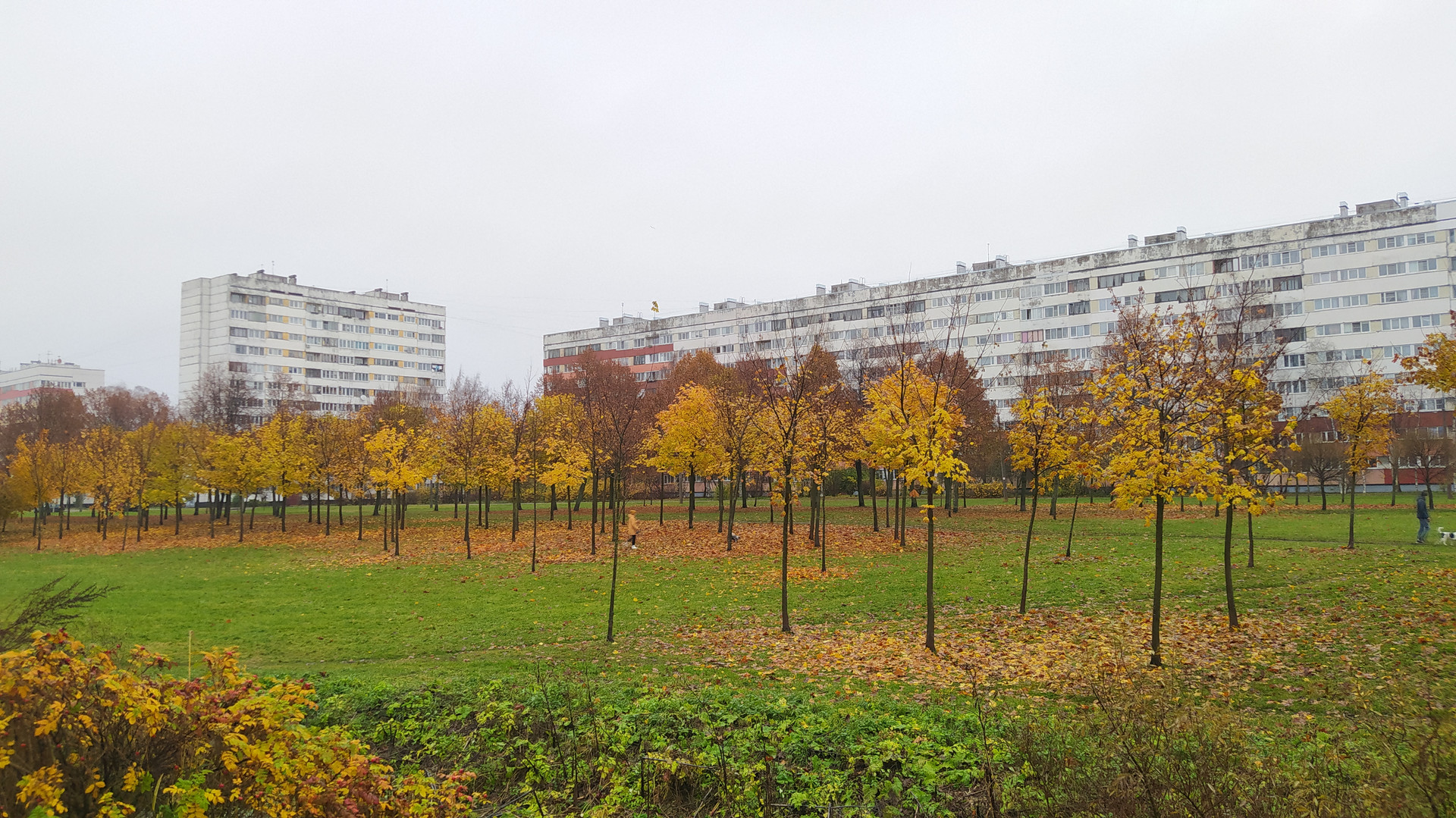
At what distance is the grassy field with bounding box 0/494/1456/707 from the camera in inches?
458

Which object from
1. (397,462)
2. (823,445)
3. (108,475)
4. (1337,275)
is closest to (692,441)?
(823,445)

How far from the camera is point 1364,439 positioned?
71.8 ft

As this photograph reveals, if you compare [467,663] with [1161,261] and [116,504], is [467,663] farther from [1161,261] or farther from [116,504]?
[1161,261]

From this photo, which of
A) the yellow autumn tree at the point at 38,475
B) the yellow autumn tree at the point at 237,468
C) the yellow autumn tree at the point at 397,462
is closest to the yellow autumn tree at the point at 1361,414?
the yellow autumn tree at the point at 397,462

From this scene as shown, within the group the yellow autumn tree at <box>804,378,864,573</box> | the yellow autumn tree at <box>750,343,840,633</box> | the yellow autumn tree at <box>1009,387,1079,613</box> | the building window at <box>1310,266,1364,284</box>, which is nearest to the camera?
the yellow autumn tree at <box>750,343,840,633</box>

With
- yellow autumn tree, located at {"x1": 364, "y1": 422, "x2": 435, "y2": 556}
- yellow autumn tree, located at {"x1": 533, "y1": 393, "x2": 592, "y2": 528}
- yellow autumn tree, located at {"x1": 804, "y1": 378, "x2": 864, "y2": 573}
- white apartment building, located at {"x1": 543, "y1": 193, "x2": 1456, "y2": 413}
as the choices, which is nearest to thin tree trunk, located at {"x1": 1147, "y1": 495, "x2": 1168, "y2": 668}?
yellow autumn tree, located at {"x1": 804, "y1": 378, "x2": 864, "y2": 573}

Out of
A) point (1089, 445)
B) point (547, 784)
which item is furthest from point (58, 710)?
point (1089, 445)

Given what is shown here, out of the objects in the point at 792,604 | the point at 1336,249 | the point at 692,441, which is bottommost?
the point at 792,604

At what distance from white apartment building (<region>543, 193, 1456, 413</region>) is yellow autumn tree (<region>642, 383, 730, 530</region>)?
10.0 metres

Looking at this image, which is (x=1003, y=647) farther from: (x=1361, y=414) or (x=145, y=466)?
(x=145, y=466)

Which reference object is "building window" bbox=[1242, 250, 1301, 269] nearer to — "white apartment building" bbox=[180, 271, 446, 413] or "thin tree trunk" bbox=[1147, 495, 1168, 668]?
"thin tree trunk" bbox=[1147, 495, 1168, 668]

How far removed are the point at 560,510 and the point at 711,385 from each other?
1803cm

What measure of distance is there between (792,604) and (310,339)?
108m

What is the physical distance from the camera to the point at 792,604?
57.9 feet
